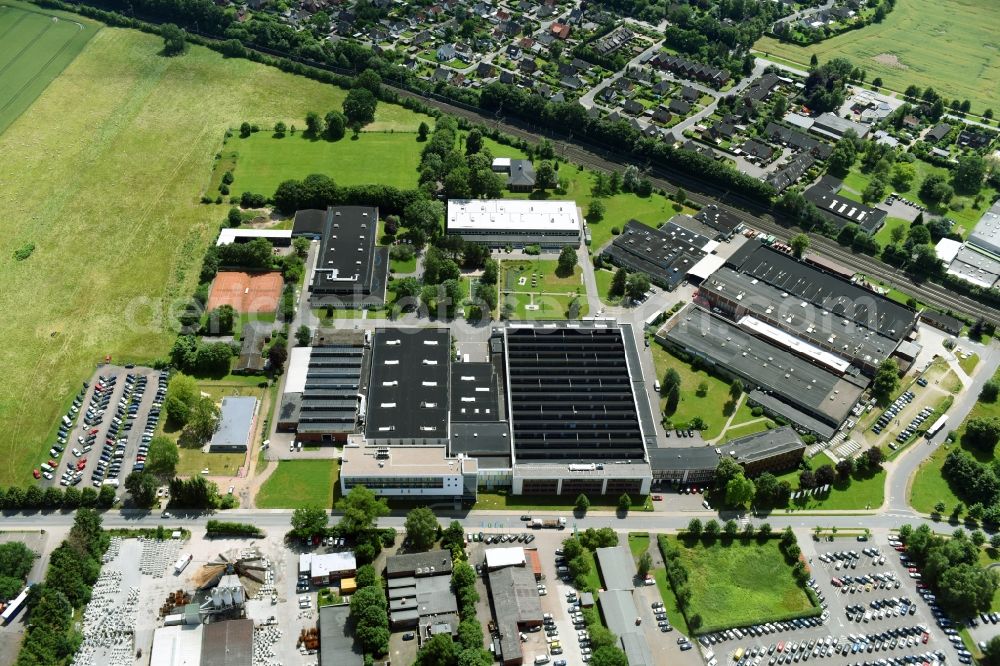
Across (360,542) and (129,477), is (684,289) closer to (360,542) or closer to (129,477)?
(360,542)

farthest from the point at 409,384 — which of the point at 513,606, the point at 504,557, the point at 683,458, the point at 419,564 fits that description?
the point at 683,458

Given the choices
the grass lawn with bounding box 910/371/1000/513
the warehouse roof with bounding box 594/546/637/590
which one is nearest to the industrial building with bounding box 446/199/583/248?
the warehouse roof with bounding box 594/546/637/590

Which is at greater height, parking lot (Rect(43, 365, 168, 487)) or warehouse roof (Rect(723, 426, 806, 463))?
warehouse roof (Rect(723, 426, 806, 463))

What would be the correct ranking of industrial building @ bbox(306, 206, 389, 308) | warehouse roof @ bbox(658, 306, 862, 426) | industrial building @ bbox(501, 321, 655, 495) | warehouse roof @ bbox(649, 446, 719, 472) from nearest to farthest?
industrial building @ bbox(501, 321, 655, 495), warehouse roof @ bbox(649, 446, 719, 472), warehouse roof @ bbox(658, 306, 862, 426), industrial building @ bbox(306, 206, 389, 308)

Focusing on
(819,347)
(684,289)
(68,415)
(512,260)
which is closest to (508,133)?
(512,260)

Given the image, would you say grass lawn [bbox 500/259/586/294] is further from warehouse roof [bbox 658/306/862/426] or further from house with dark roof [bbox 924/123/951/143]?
house with dark roof [bbox 924/123/951/143]

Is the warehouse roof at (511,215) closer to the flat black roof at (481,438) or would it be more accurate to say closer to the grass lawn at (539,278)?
the grass lawn at (539,278)

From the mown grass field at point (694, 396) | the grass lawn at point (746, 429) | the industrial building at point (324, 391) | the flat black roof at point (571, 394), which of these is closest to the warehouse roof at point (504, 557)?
the flat black roof at point (571, 394)
